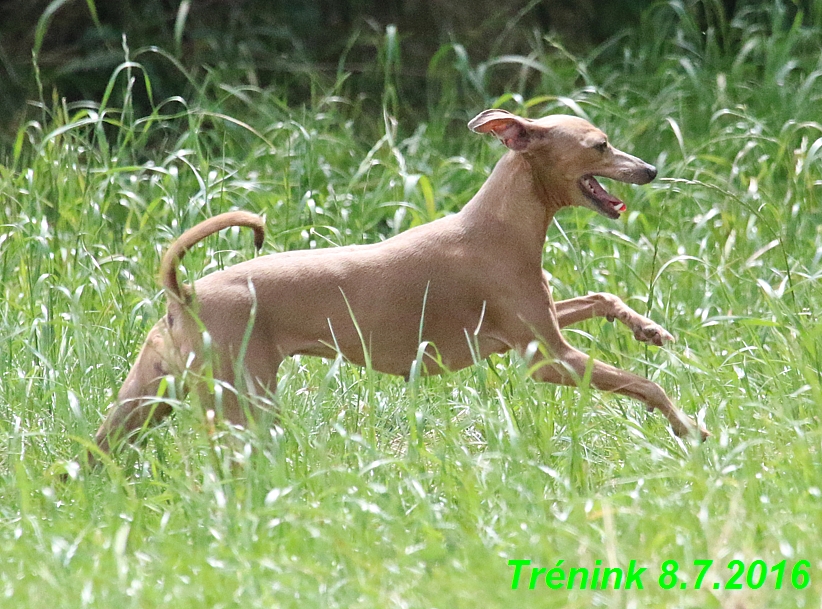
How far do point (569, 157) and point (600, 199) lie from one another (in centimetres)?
17

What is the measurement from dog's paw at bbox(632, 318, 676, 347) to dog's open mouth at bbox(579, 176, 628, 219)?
35cm

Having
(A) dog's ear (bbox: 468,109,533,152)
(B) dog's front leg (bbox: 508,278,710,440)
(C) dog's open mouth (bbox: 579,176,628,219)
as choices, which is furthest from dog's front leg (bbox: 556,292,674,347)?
(A) dog's ear (bbox: 468,109,533,152)

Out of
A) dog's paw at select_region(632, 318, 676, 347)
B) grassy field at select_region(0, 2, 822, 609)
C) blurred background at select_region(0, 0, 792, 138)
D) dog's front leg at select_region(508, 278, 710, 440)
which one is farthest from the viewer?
blurred background at select_region(0, 0, 792, 138)

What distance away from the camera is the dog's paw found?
3.95 meters

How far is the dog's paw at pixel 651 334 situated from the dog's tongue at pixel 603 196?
1.19 ft

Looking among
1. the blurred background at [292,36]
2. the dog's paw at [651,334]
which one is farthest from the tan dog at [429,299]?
the blurred background at [292,36]

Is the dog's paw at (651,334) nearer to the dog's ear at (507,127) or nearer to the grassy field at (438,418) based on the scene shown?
the grassy field at (438,418)

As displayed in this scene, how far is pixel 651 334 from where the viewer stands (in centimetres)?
395

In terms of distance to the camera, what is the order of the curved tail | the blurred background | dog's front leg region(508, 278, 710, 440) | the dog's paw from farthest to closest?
the blurred background
the dog's paw
dog's front leg region(508, 278, 710, 440)
the curved tail

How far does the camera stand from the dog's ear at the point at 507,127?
3.95 meters

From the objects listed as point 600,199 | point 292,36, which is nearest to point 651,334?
point 600,199

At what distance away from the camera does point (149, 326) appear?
4430 millimetres

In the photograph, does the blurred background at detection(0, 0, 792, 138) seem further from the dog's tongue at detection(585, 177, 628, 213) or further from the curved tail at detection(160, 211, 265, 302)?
the curved tail at detection(160, 211, 265, 302)

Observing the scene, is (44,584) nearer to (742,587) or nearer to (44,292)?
(742,587)
